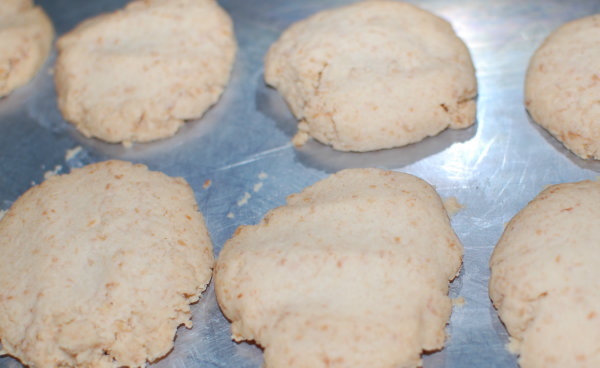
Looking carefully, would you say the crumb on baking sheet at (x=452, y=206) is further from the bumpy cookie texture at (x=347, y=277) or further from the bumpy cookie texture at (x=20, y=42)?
the bumpy cookie texture at (x=20, y=42)

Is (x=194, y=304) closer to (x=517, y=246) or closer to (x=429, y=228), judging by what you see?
(x=429, y=228)

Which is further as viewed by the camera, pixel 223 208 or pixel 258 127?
pixel 258 127

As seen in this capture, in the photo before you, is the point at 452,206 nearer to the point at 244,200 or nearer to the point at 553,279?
the point at 553,279

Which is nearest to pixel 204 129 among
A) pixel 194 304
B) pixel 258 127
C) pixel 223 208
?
pixel 258 127

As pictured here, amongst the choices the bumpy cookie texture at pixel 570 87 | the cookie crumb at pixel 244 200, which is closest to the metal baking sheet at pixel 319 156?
the cookie crumb at pixel 244 200

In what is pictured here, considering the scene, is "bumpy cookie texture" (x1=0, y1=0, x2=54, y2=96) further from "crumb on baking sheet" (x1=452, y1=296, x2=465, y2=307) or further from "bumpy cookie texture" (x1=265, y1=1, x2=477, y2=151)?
"crumb on baking sheet" (x1=452, y1=296, x2=465, y2=307)

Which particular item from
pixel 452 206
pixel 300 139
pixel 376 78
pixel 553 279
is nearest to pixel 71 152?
pixel 300 139
